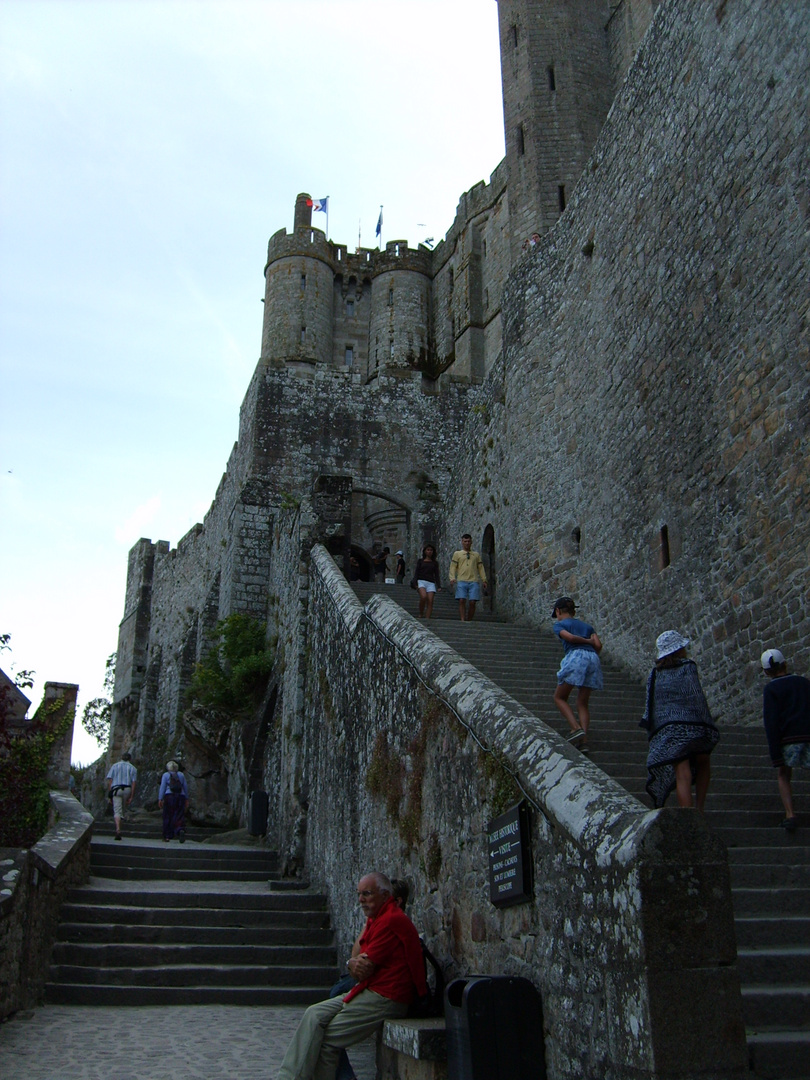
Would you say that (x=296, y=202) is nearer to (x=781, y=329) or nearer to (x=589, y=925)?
(x=781, y=329)

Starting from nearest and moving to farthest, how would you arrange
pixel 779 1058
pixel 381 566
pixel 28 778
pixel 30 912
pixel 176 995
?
pixel 779 1058 → pixel 30 912 → pixel 176 995 → pixel 28 778 → pixel 381 566

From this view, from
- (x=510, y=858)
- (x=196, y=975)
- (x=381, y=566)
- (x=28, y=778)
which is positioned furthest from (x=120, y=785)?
(x=510, y=858)

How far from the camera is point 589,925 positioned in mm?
3436

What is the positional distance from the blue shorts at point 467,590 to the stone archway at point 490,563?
2330 mm

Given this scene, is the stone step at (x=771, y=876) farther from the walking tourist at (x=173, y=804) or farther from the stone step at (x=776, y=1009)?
the walking tourist at (x=173, y=804)

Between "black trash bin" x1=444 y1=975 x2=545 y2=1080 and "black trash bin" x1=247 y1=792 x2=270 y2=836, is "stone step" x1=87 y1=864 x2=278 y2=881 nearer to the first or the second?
"black trash bin" x1=247 y1=792 x2=270 y2=836

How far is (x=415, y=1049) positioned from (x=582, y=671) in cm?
328

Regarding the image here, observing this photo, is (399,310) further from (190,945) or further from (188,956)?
(188,956)

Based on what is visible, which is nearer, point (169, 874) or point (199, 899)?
point (199, 899)

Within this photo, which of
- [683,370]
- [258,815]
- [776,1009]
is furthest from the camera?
[258,815]

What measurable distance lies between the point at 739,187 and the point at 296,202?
3197 cm

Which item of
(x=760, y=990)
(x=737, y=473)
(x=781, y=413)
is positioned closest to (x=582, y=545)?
(x=737, y=473)

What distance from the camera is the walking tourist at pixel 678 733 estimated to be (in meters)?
5.05

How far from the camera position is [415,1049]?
13.7 feet
